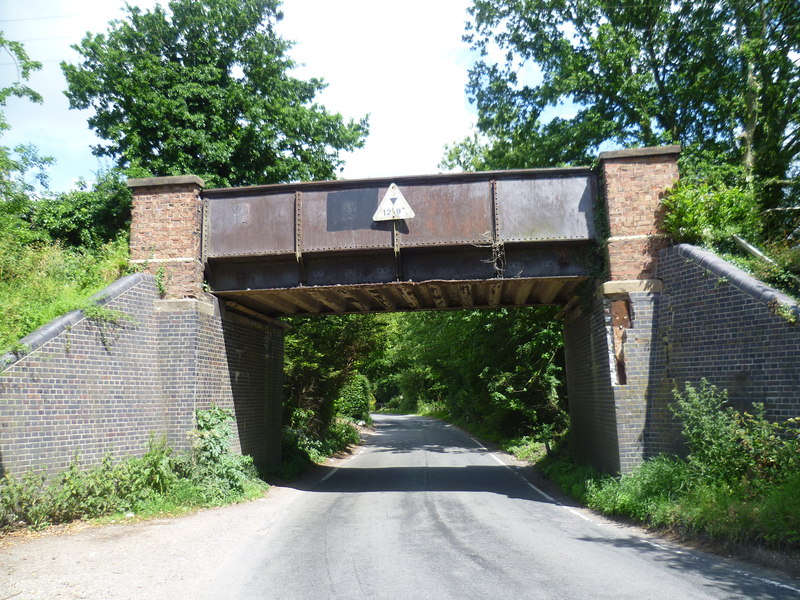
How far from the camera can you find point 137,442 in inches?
408

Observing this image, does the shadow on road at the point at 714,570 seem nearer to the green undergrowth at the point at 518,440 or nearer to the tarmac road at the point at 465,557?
the tarmac road at the point at 465,557

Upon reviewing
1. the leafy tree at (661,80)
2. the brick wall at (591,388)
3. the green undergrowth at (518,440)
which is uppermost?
the leafy tree at (661,80)

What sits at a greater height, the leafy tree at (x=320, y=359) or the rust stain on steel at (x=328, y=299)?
the rust stain on steel at (x=328, y=299)

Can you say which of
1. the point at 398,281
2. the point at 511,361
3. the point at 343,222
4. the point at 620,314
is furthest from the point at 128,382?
the point at 511,361

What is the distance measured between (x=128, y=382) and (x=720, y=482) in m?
9.57

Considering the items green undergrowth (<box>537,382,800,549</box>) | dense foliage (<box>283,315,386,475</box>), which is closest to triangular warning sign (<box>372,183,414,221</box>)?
green undergrowth (<box>537,382,800,549</box>)

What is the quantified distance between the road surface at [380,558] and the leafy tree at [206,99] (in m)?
12.9


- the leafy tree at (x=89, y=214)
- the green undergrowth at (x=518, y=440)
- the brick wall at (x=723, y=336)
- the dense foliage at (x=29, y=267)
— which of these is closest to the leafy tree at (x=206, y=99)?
the leafy tree at (x=89, y=214)

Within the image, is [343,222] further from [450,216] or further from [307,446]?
[307,446]

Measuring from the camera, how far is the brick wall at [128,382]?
8367 millimetres

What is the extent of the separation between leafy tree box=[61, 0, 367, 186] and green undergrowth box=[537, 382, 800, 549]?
15.7m

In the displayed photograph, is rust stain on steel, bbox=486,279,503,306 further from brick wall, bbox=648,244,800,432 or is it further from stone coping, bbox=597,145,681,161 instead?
stone coping, bbox=597,145,681,161

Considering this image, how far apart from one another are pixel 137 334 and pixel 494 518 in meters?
7.18

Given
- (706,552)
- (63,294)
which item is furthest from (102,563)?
(706,552)
